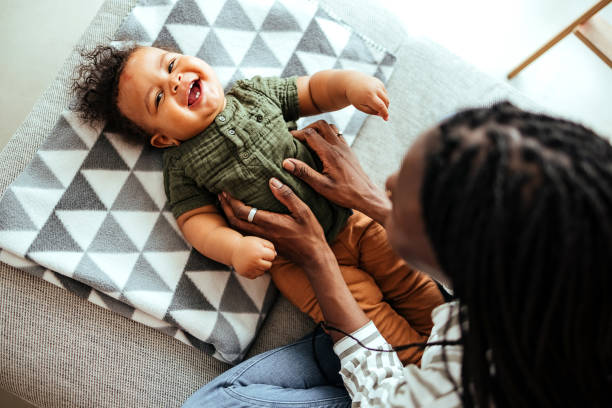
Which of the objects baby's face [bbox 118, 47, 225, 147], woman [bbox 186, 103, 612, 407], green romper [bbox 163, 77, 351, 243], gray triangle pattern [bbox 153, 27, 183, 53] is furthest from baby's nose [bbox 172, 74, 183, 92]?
woman [bbox 186, 103, 612, 407]

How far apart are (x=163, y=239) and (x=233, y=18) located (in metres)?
0.61

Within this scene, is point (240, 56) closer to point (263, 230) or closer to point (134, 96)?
point (134, 96)

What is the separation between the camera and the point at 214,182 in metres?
0.93

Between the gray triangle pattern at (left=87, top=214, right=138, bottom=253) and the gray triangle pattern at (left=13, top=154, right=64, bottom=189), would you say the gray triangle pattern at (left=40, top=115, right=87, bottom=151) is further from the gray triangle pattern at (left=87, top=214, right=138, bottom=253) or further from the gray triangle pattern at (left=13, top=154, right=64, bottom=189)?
the gray triangle pattern at (left=87, top=214, right=138, bottom=253)

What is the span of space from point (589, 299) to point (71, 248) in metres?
0.98

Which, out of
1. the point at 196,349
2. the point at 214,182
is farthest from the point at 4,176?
the point at 196,349

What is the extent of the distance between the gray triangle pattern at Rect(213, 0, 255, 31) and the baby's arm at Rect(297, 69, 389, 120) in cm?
23

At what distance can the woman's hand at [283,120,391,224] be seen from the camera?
952 mm

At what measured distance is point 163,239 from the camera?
99 centimetres

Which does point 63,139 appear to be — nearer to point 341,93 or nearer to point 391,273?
point 341,93

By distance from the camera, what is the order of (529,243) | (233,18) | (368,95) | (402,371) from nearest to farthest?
(529,243) → (402,371) → (368,95) → (233,18)

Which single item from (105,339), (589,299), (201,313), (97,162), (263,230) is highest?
(589,299)

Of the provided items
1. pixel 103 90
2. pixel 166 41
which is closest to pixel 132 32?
pixel 166 41

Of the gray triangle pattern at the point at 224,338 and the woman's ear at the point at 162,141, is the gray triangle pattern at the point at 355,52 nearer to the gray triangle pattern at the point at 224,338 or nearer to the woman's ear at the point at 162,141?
the woman's ear at the point at 162,141
